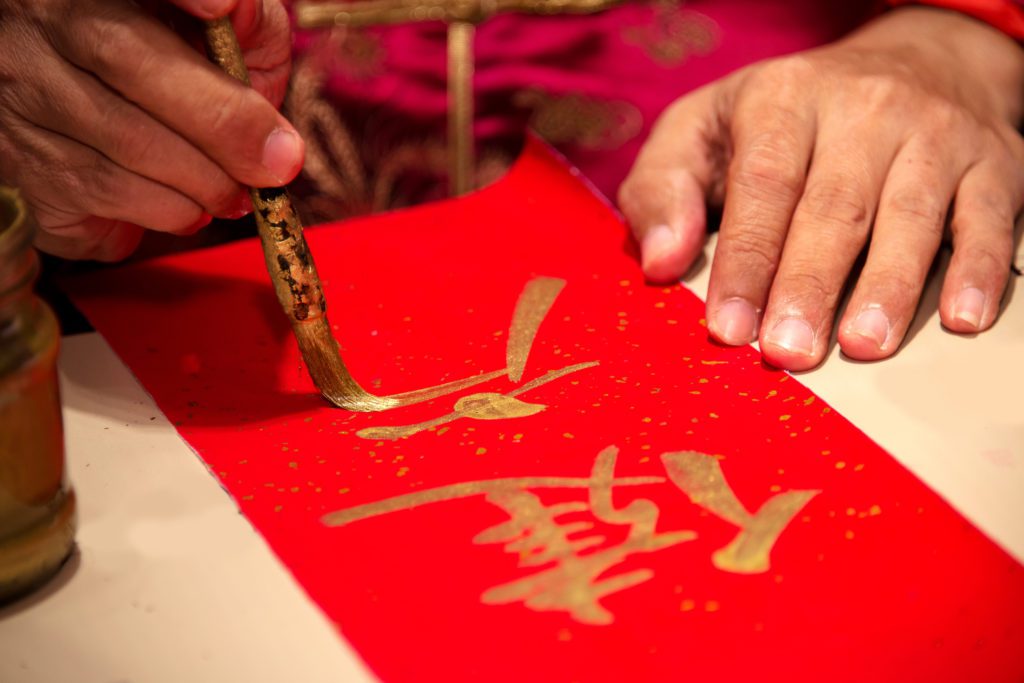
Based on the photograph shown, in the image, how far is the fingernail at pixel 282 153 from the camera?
543mm

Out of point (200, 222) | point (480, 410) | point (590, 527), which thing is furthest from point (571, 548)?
point (200, 222)

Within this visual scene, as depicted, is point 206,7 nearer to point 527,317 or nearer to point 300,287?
point 300,287

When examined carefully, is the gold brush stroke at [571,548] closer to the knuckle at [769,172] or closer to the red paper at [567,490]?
the red paper at [567,490]

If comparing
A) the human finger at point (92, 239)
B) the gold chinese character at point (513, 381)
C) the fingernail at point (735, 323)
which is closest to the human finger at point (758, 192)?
the fingernail at point (735, 323)

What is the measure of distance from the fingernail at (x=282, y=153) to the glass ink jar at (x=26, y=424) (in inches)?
6.5

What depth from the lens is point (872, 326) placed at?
0.59 metres

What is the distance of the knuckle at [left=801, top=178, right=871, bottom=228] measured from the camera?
65 centimetres

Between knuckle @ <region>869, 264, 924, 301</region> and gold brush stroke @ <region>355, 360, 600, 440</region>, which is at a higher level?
knuckle @ <region>869, 264, 924, 301</region>

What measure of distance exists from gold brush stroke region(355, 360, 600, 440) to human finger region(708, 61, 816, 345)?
0.13 metres

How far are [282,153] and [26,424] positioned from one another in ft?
0.73

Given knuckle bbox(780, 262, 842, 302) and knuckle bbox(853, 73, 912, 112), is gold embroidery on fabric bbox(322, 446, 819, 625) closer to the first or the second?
knuckle bbox(780, 262, 842, 302)

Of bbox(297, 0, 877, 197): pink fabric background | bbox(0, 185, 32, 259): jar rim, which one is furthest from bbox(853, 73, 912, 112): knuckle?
bbox(0, 185, 32, 259): jar rim

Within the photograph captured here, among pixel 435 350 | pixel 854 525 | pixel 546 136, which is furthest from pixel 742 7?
pixel 854 525

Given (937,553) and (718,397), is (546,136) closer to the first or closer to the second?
(718,397)
